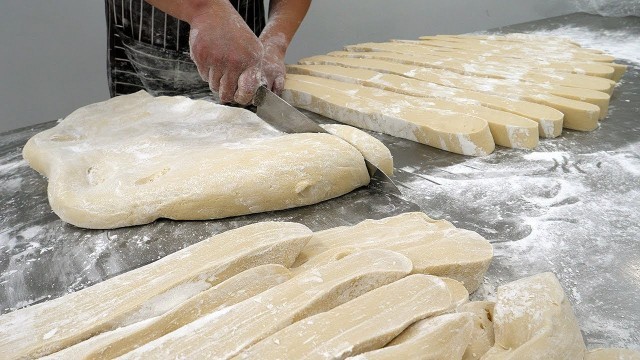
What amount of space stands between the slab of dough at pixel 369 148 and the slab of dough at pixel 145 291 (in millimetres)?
589

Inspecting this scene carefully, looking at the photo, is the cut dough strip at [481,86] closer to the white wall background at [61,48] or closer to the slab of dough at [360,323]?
the slab of dough at [360,323]

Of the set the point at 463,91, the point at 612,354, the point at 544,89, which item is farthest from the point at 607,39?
the point at 612,354

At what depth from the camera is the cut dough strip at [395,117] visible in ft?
7.12

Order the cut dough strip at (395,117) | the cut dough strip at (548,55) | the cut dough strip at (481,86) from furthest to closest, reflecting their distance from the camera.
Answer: the cut dough strip at (548,55) < the cut dough strip at (481,86) < the cut dough strip at (395,117)

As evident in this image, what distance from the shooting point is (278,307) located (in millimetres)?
1111

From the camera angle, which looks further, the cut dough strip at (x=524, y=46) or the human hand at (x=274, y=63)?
the cut dough strip at (x=524, y=46)

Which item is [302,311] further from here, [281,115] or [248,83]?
[248,83]

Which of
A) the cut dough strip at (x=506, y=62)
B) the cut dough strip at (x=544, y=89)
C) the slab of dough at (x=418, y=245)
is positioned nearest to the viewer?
the slab of dough at (x=418, y=245)

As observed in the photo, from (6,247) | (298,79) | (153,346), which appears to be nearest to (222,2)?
(298,79)

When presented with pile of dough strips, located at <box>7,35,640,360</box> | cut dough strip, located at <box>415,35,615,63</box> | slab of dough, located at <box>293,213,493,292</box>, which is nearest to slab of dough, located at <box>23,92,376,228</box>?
pile of dough strips, located at <box>7,35,640,360</box>

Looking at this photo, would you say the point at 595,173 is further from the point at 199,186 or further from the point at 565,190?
the point at 199,186

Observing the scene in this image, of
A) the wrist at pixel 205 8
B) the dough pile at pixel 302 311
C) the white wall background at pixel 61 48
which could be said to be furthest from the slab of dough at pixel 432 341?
the white wall background at pixel 61 48

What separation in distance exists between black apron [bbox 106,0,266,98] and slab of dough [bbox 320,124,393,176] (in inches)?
45.6

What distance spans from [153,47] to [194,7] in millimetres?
694
